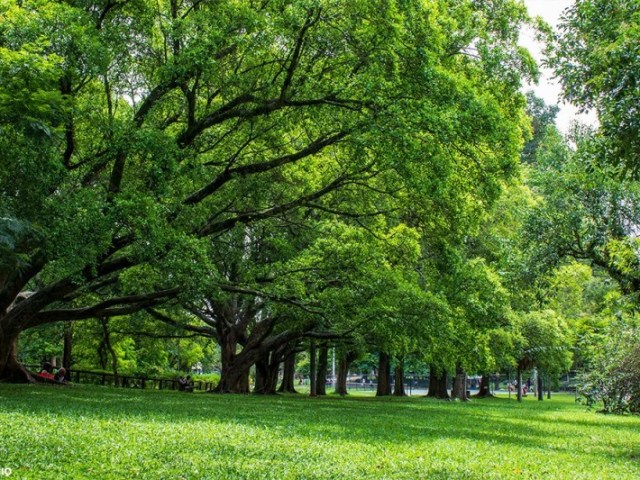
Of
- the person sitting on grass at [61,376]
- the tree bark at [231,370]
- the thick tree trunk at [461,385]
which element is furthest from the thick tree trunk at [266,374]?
the thick tree trunk at [461,385]

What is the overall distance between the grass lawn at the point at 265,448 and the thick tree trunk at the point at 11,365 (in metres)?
7.91

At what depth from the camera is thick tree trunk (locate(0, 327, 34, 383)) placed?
70.4 feet

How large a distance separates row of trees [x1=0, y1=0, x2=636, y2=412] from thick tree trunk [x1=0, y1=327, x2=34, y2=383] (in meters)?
0.09

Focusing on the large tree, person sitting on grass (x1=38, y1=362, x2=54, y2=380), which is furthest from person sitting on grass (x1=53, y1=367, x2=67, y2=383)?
the large tree

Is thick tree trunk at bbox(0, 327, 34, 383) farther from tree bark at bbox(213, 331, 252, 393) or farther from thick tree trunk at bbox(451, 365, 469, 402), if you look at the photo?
thick tree trunk at bbox(451, 365, 469, 402)

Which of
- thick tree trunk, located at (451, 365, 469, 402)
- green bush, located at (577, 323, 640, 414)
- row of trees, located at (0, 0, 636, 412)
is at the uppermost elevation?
row of trees, located at (0, 0, 636, 412)

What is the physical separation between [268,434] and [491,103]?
8.21 meters

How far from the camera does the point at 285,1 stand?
14.3 meters

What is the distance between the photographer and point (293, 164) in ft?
67.1

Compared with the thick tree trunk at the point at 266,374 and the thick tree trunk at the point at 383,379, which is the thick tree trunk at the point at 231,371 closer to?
the thick tree trunk at the point at 266,374

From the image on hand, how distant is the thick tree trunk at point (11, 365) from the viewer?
21469mm

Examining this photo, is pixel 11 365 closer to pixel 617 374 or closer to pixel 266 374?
pixel 266 374

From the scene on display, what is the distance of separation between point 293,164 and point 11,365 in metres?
12.5

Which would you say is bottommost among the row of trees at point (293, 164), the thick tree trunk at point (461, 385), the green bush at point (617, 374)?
the thick tree trunk at point (461, 385)
